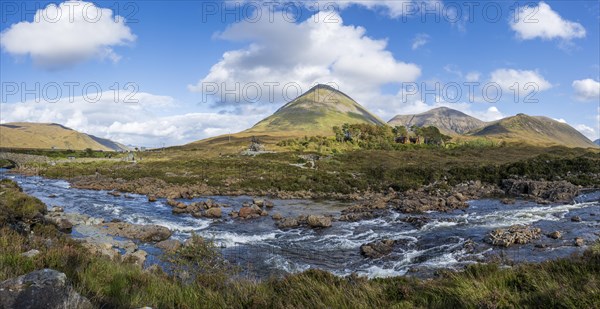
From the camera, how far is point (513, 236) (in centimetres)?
2047

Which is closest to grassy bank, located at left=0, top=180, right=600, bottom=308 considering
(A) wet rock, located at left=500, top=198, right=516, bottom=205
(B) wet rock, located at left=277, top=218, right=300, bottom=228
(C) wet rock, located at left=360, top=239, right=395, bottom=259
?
(C) wet rock, located at left=360, top=239, right=395, bottom=259

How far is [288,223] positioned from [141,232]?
9.90 metres

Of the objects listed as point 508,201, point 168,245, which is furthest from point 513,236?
point 168,245

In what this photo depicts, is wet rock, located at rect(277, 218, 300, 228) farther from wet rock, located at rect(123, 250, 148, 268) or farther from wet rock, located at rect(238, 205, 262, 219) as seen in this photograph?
wet rock, located at rect(123, 250, 148, 268)

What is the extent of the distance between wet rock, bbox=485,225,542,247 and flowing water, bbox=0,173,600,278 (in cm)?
46

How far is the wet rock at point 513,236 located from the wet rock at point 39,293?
2000 centimetres

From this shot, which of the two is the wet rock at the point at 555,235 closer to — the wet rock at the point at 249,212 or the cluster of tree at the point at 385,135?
the wet rock at the point at 249,212

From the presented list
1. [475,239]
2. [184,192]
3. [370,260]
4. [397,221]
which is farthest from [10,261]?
[184,192]

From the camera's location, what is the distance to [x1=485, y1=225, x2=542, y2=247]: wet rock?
65.8 ft

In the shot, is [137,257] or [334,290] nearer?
[334,290]

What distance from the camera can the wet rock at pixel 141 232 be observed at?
22812 millimetres

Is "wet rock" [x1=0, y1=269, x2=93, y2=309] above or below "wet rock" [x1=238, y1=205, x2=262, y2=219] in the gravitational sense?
above

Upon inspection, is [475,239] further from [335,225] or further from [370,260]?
[335,225]

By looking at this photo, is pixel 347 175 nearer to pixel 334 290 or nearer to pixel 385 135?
pixel 334 290
